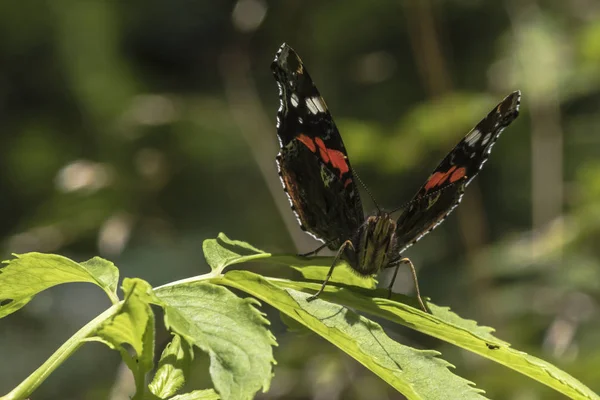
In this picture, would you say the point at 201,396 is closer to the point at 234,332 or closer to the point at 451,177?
the point at 234,332

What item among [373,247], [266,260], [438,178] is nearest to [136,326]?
[266,260]

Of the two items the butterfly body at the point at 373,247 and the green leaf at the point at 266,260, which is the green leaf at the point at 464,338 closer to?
the green leaf at the point at 266,260

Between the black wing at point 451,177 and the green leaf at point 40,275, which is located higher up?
the black wing at point 451,177

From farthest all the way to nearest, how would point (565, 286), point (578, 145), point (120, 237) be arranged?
point (578, 145)
point (120, 237)
point (565, 286)

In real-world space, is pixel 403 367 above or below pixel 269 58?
below

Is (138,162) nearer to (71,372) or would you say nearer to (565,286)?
(71,372)

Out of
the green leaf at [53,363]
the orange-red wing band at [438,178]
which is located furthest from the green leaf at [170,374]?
the orange-red wing band at [438,178]

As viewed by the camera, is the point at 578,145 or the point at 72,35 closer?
the point at 578,145

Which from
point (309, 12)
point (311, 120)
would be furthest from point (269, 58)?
point (311, 120)
